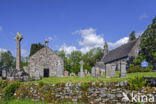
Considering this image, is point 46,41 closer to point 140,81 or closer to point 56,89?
point 56,89

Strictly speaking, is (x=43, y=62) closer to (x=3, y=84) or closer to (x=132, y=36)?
(x=3, y=84)

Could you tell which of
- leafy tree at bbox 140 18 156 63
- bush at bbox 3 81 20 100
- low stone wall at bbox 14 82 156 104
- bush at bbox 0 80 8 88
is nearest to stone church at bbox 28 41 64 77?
leafy tree at bbox 140 18 156 63

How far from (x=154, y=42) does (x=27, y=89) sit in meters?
24.2

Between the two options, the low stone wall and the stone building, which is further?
the stone building

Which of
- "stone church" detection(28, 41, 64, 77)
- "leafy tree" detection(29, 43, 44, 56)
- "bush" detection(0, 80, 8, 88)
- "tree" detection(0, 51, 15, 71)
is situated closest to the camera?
"bush" detection(0, 80, 8, 88)

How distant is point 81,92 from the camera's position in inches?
359

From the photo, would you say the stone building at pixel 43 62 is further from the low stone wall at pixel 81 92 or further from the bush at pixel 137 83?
the bush at pixel 137 83

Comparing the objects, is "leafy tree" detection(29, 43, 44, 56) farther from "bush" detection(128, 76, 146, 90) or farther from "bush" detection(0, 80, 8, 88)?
"bush" detection(128, 76, 146, 90)

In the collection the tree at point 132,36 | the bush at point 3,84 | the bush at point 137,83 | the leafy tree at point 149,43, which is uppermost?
the tree at point 132,36

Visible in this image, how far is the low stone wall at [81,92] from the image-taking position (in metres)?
8.15

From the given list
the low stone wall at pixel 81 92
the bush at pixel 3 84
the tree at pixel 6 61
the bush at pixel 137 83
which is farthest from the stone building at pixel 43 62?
the tree at pixel 6 61

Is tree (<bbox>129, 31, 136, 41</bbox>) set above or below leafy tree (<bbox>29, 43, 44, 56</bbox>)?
above

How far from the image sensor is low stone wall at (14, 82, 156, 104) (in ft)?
26.7

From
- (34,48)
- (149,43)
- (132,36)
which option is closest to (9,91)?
(149,43)
